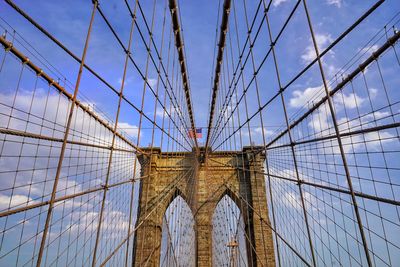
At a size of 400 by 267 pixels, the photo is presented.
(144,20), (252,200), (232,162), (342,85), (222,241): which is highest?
(144,20)

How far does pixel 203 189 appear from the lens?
13.2 m

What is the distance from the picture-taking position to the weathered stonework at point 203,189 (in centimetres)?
1177

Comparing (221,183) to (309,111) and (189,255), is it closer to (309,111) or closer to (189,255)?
(189,255)

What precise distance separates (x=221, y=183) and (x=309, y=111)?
716 centimetres

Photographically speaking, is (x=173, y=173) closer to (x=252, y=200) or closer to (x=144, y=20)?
(x=252, y=200)

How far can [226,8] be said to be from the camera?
6672 millimetres

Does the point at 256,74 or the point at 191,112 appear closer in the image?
the point at 256,74

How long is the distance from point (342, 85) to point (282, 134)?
3.76 m

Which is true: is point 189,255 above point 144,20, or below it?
below

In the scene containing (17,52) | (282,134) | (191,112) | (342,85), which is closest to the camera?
(17,52)

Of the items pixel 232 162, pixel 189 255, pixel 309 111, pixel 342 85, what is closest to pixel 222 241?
pixel 189 255

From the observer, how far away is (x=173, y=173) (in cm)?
1357

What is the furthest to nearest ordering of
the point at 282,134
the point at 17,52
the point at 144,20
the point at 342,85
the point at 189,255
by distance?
the point at 189,255 → the point at 282,134 → the point at 342,85 → the point at 144,20 → the point at 17,52

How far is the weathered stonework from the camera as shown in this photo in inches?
464
